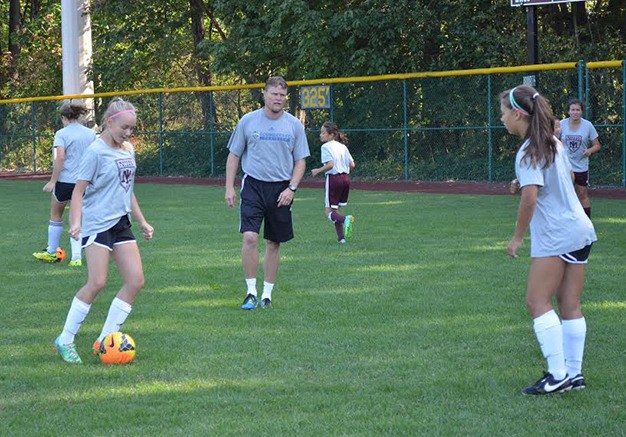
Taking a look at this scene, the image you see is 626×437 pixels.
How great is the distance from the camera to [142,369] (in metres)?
6.97

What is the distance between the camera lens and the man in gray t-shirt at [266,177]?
918cm

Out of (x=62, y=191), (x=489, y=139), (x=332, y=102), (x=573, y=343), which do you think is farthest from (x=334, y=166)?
(x=332, y=102)

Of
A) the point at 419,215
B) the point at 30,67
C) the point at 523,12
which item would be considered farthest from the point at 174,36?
the point at 419,215

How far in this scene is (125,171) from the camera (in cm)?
727

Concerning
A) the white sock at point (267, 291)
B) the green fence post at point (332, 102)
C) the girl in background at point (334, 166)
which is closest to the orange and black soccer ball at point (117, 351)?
the white sock at point (267, 291)

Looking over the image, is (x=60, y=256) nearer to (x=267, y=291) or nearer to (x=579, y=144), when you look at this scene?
(x=267, y=291)

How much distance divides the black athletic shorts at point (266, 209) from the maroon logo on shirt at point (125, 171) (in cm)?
197

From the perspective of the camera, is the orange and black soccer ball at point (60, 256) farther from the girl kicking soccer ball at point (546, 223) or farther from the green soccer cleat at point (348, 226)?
the girl kicking soccer ball at point (546, 223)

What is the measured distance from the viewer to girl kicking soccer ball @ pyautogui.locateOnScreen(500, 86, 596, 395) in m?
5.90

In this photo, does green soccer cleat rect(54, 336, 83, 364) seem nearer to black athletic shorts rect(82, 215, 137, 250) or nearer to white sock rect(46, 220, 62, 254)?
Result: black athletic shorts rect(82, 215, 137, 250)

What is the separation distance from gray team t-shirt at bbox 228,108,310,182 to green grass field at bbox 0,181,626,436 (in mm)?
1182

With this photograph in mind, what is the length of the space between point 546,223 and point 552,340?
0.67m

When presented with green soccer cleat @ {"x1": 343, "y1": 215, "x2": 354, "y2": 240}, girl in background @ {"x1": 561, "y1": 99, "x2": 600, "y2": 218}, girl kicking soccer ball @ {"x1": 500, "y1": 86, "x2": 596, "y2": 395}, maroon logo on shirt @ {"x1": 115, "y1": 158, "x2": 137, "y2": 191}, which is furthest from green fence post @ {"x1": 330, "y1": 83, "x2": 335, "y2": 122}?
girl kicking soccer ball @ {"x1": 500, "y1": 86, "x2": 596, "y2": 395}

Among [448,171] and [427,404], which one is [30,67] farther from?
[427,404]
